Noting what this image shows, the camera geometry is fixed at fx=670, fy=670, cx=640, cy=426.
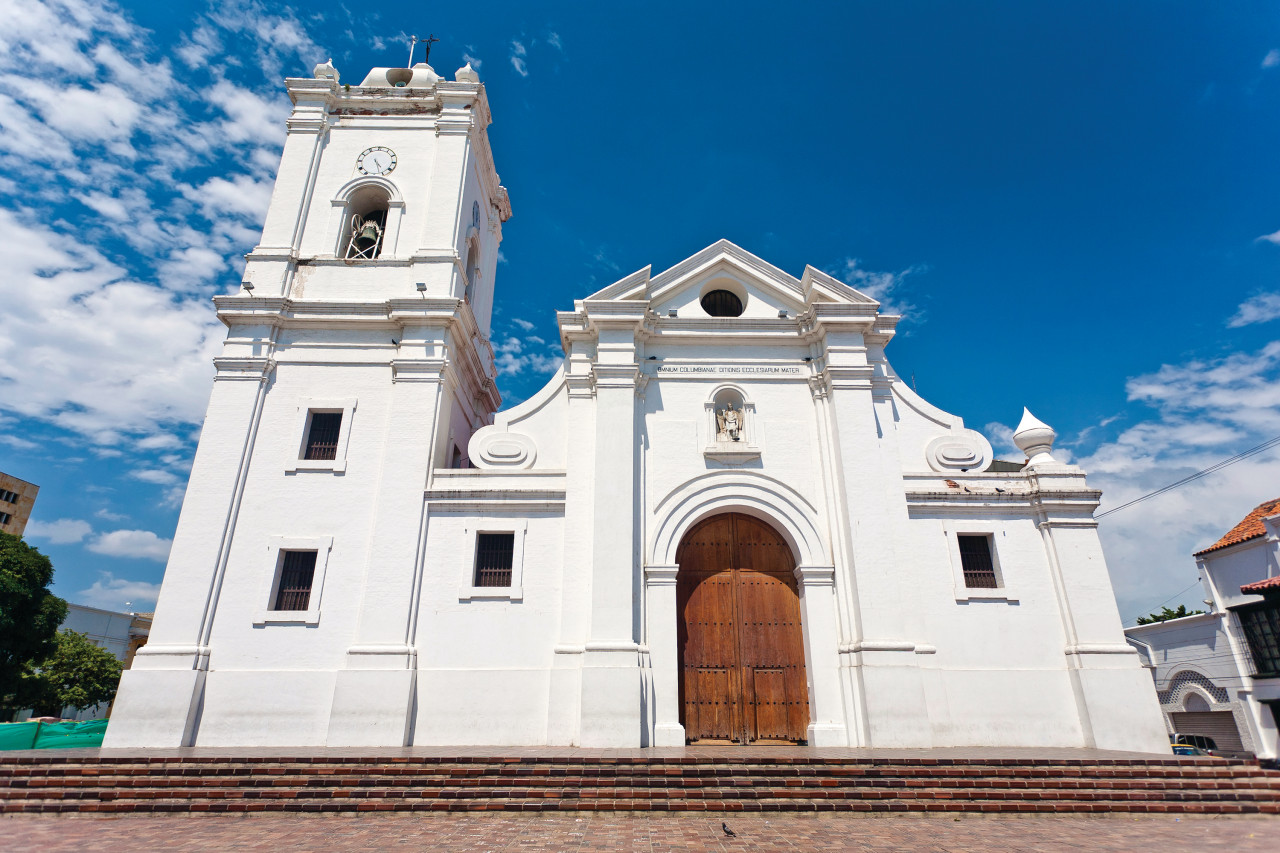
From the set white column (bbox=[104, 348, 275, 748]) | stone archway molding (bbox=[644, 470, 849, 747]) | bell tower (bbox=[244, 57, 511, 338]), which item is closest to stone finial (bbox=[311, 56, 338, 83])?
bell tower (bbox=[244, 57, 511, 338])

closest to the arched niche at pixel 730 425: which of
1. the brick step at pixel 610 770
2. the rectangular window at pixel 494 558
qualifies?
the rectangular window at pixel 494 558

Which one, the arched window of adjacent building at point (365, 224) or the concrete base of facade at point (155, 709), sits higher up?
the arched window of adjacent building at point (365, 224)

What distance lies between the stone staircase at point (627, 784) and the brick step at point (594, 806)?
0.5 inches

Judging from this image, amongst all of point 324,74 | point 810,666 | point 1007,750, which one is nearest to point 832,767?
point 810,666

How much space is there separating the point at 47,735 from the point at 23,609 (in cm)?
1397

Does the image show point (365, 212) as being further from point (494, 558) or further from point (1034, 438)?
point (1034, 438)

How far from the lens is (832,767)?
9.72 meters

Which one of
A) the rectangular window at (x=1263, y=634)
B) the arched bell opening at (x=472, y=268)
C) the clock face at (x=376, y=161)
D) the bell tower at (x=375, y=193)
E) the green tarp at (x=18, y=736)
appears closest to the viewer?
the green tarp at (x=18, y=736)

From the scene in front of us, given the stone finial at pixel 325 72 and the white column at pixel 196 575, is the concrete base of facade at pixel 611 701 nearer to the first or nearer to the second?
the white column at pixel 196 575

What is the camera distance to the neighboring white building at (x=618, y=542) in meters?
12.4

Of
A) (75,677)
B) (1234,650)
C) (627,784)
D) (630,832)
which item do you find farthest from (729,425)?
(75,677)

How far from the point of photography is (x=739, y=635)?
13.5 m

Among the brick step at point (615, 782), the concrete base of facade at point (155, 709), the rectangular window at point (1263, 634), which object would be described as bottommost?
the brick step at point (615, 782)

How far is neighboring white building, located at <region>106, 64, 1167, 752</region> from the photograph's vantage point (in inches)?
489
